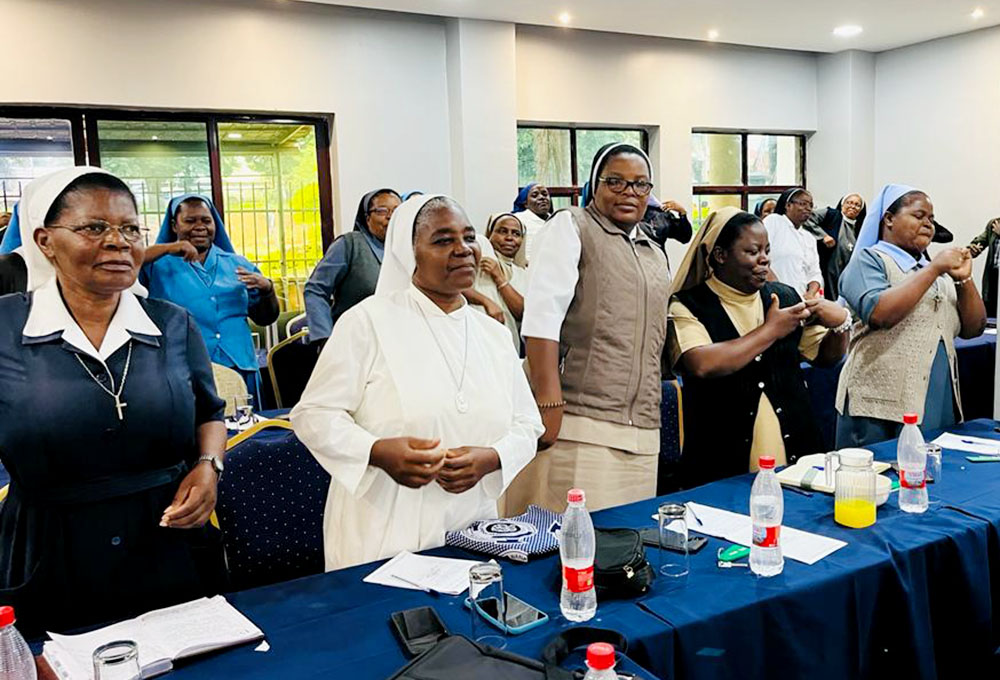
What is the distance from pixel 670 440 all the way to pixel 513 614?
8.85ft

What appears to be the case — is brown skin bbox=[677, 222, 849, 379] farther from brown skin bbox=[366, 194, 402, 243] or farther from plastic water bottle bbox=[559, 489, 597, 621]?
brown skin bbox=[366, 194, 402, 243]

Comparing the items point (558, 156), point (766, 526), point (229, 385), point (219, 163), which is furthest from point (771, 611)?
point (558, 156)

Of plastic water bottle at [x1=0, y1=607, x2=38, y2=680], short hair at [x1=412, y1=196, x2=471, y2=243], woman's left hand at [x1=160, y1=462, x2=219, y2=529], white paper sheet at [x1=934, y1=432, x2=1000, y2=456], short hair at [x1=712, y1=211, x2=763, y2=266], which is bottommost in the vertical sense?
white paper sheet at [x1=934, y1=432, x2=1000, y2=456]

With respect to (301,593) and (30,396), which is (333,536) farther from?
(30,396)

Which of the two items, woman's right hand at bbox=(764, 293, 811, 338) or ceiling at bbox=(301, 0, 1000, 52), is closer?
woman's right hand at bbox=(764, 293, 811, 338)

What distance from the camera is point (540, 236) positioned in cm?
255

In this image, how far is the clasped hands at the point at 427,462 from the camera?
6.13 ft

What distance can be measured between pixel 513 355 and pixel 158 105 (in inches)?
202

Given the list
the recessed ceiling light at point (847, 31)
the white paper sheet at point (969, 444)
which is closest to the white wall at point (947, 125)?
the recessed ceiling light at point (847, 31)

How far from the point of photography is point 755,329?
254cm

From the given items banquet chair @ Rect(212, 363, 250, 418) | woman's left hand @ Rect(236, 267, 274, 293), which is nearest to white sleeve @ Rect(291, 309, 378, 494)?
banquet chair @ Rect(212, 363, 250, 418)

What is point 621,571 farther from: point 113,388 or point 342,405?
point 113,388

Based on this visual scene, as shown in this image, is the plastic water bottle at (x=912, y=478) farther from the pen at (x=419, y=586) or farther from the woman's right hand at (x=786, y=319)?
the pen at (x=419, y=586)

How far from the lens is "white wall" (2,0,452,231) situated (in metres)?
5.82
